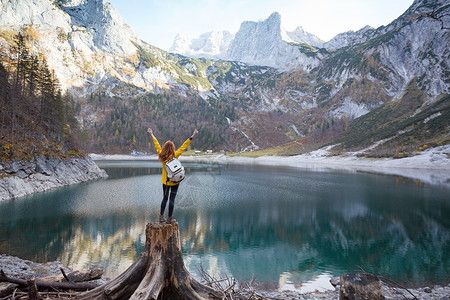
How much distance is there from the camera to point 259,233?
18047 millimetres

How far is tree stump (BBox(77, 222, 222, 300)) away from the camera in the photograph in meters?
3.88

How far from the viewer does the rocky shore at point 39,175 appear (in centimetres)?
2539

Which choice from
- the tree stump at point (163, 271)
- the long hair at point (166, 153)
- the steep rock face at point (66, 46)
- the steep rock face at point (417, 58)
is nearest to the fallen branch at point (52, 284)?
the tree stump at point (163, 271)

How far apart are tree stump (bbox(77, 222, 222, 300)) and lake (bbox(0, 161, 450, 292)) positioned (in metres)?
5.54

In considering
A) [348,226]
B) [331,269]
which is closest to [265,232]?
[331,269]

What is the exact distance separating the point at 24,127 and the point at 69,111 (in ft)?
80.0

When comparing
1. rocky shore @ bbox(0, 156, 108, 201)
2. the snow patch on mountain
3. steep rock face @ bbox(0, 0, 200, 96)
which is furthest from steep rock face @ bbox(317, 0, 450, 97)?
steep rock face @ bbox(0, 0, 200, 96)

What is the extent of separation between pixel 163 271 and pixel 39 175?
35976 millimetres

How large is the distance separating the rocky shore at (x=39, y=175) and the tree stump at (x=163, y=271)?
29662 mm

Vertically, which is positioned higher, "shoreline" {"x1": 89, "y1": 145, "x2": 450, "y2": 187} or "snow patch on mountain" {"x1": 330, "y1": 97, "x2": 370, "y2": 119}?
"snow patch on mountain" {"x1": 330, "y1": 97, "x2": 370, "y2": 119}

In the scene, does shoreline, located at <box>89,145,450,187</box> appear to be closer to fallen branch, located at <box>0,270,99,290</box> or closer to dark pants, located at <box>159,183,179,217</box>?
dark pants, located at <box>159,183,179,217</box>

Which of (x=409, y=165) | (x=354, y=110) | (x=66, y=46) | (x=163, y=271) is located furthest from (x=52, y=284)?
(x=354, y=110)

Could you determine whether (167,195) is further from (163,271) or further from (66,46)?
(66,46)

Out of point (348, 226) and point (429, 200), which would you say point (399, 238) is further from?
point (429, 200)
